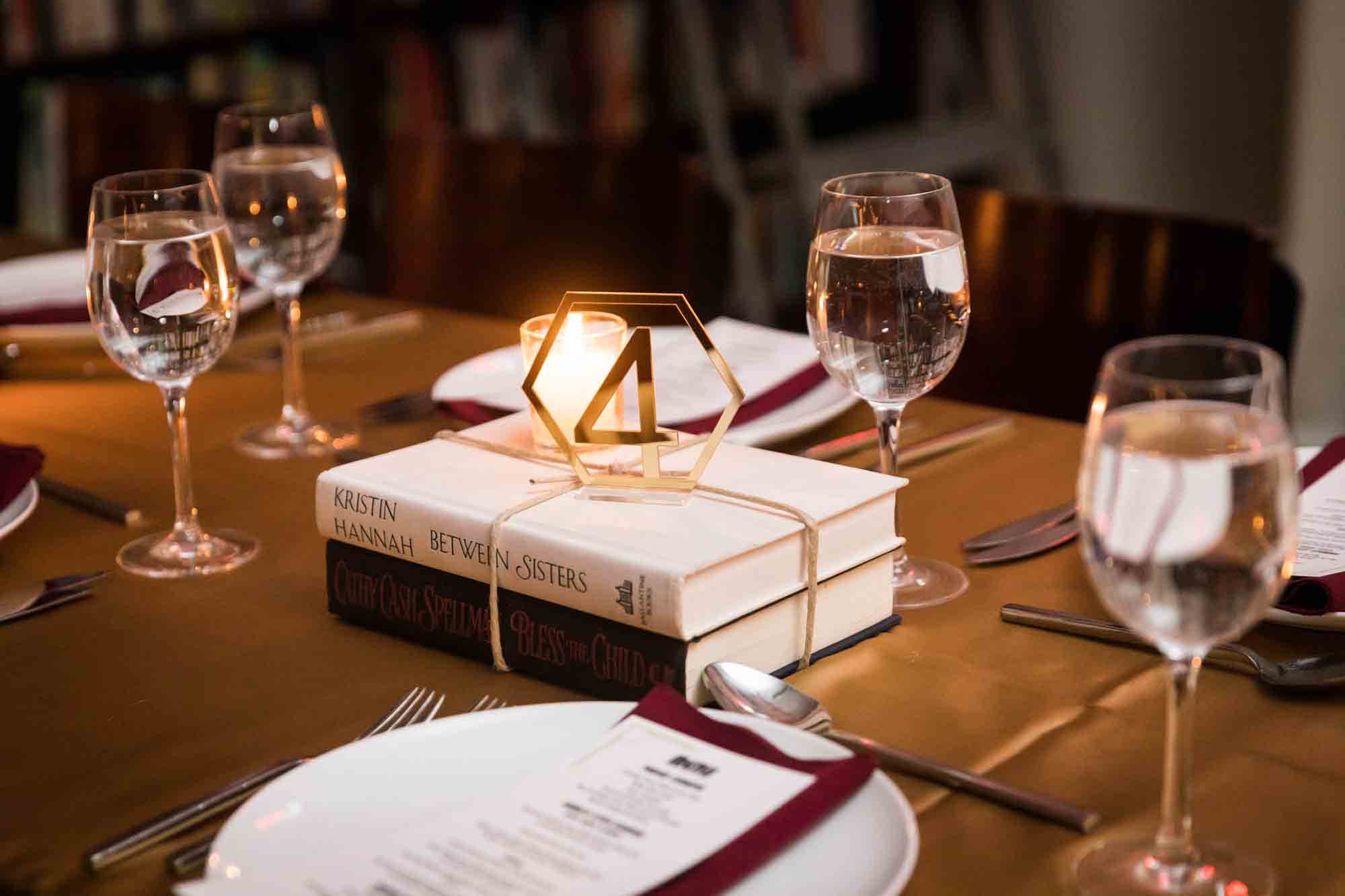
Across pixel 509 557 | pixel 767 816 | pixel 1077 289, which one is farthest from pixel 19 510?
pixel 1077 289

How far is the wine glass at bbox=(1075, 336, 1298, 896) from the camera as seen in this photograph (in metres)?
0.56

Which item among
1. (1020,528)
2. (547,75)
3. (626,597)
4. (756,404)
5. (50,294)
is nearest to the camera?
(626,597)

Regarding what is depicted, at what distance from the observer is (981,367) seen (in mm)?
1629

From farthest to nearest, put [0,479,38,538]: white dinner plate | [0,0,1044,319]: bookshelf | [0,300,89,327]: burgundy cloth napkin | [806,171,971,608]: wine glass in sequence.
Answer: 1. [0,0,1044,319]: bookshelf
2. [0,300,89,327]: burgundy cloth napkin
3. [0,479,38,538]: white dinner plate
4. [806,171,971,608]: wine glass

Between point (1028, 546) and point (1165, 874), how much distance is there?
38 centimetres

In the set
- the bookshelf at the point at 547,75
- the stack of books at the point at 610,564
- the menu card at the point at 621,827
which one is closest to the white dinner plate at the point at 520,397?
the stack of books at the point at 610,564

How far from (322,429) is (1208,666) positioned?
2.38ft

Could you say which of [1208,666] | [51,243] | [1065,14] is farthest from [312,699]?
[1065,14]

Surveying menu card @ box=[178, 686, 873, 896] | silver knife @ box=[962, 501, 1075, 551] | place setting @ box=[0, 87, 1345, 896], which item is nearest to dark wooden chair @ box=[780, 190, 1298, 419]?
place setting @ box=[0, 87, 1345, 896]

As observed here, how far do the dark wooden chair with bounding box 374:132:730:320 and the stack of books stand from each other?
93 centimetres

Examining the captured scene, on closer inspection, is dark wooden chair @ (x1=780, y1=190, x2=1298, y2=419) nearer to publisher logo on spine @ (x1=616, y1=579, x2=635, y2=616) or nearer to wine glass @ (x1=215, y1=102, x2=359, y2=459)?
wine glass @ (x1=215, y1=102, x2=359, y2=459)

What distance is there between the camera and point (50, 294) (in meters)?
1.67

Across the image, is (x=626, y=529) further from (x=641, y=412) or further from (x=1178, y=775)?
(x=1178, y=775)

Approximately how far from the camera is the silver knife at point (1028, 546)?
0.97 m
